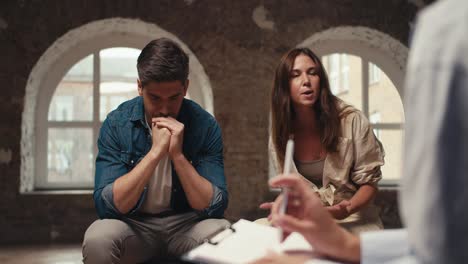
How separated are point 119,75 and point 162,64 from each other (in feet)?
11.9

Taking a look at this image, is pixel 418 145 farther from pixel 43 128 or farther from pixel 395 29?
pixel 43 128

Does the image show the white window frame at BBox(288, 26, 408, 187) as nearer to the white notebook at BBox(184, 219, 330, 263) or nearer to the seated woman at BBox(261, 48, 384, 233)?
the seated woman at BBox(261, 48, 384, 233)

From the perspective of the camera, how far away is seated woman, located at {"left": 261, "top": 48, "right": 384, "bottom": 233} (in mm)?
2607

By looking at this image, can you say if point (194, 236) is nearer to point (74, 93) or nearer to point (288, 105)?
point (288, 105)

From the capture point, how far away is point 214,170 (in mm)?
2416

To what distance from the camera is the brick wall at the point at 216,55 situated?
4766 millimetres

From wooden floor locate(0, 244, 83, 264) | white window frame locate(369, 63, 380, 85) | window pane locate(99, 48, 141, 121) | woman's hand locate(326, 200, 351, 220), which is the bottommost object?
wooden floor locate(0, 244, 83, 264)

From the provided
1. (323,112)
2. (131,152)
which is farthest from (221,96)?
(131,152)

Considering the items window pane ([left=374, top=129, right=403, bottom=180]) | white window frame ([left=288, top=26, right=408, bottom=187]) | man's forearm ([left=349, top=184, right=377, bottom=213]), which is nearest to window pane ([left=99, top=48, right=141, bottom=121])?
white window frame ([left=288, top=26, right=408, bottom=187])

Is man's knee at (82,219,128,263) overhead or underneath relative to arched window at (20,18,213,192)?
underneath

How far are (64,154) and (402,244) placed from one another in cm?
571

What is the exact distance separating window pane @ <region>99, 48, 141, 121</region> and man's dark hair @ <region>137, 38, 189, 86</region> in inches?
132

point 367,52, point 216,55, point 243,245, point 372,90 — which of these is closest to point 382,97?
point 372,90

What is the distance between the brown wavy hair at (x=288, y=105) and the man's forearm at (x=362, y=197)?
0.32 metres
